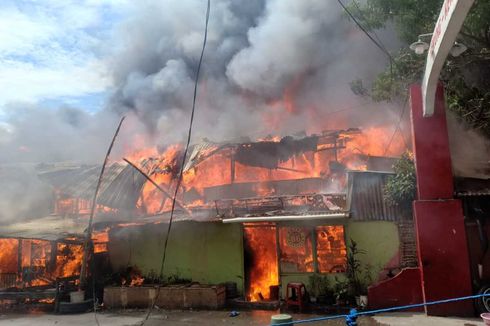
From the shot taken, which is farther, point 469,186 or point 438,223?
point 469,186

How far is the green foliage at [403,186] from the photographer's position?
10398 millimetres

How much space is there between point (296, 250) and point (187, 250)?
3891mm

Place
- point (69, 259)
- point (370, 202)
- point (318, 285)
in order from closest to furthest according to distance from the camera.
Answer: point (370, 202)
point (318, 285)
point (69, 259)

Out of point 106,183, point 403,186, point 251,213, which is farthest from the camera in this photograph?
point 106,183

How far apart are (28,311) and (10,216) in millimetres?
7229

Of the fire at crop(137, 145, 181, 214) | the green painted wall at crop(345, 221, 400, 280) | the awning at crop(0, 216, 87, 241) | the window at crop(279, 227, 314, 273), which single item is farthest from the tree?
the awning at crop(0, 216, 87, 241)

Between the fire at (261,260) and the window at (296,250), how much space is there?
464 mm

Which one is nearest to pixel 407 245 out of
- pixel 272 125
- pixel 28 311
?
pixel 28 311

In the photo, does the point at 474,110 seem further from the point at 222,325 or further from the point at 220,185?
the point at 220,185

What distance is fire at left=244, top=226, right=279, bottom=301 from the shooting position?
12.8 m

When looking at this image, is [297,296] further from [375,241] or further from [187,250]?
[187,250]

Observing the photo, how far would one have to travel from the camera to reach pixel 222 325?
32.4 feet

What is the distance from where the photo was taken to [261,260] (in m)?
12.9

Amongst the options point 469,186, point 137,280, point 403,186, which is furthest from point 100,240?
point 469,186
